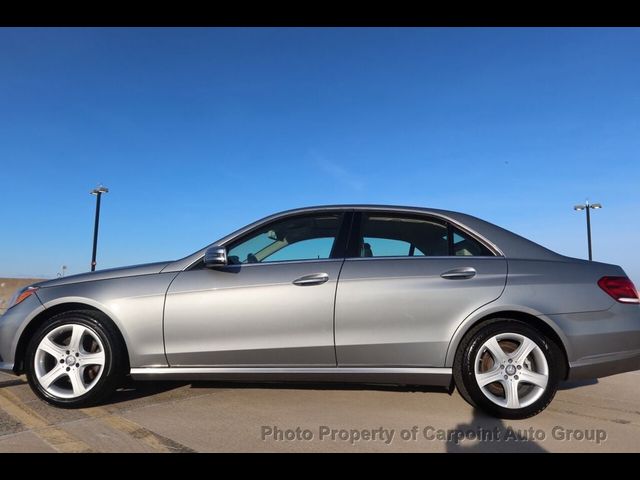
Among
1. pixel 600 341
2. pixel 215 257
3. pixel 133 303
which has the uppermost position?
pixel 215 257

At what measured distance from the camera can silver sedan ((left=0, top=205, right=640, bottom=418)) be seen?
318cm

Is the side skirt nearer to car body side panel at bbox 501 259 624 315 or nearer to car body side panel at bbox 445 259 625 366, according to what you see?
car body side panel at bbox 445 259 625 366

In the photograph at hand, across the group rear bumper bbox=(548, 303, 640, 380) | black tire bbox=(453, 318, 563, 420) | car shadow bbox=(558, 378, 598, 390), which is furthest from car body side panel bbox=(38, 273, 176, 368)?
car shadow bbox=(558, 378, 598, 390)

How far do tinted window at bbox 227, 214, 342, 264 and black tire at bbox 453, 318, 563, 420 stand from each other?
4.02 feet

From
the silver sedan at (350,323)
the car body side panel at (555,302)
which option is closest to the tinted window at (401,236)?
the silver sedan at (350,323)

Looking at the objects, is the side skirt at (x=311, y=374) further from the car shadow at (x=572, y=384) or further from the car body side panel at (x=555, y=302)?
the car shadow at (x=572, y=384)

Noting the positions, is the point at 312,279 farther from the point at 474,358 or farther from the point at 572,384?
the point at 572,384

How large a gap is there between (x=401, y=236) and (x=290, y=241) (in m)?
0.90

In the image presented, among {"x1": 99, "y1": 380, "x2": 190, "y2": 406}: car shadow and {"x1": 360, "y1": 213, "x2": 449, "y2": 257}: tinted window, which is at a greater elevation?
{"x1": 360, "y1": 213, "x2": 449, "y2": 257}: tinted window

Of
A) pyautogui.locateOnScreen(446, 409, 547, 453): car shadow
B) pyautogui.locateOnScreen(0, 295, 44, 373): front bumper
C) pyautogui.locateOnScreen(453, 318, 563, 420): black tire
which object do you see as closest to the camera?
pyautogui.locateOnScreen(446, 409, 547, 453): car shadow

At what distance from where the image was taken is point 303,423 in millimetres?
3023

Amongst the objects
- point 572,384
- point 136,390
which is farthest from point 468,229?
point 136,390
